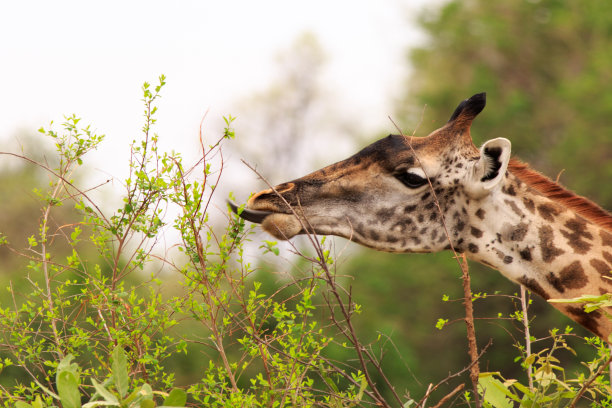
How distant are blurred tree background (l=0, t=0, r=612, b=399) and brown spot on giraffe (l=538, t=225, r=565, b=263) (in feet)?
54.3

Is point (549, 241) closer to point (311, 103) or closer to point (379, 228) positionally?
point (379, 228)

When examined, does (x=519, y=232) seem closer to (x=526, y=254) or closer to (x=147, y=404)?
(x=526, y=254)

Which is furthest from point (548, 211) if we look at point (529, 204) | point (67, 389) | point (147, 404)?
point (67, 389)

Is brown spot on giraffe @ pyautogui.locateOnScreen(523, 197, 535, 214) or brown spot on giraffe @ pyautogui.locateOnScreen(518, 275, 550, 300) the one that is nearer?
brown spot on giraffe @ pyautogui.locateOnScreen(518, 275, 550, 300)

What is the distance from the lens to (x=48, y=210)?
5273mm

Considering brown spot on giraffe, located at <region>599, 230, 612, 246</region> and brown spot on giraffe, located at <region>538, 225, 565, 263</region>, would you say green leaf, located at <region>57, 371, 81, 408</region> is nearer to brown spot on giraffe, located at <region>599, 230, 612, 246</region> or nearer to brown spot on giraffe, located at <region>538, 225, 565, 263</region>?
brown spot on giraffe, located at <region>538, 225, 565, 263</region>

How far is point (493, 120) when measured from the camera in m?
30.4

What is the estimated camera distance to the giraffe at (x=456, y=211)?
5.33 m

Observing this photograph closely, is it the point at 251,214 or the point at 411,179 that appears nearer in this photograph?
the point at 251,214

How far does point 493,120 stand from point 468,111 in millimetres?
25202

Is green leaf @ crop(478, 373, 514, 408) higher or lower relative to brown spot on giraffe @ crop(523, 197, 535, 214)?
lower

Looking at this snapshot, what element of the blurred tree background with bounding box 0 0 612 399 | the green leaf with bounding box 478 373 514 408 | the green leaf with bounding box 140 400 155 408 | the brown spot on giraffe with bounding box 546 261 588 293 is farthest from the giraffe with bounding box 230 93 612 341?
the blurred tree background with bounding box 0 0 612 399

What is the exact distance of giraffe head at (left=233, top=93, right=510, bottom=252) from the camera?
17.9 ft

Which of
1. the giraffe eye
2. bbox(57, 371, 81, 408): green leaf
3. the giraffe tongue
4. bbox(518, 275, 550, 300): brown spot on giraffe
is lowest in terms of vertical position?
bbox(57, 371, 81, 408): green leaf
